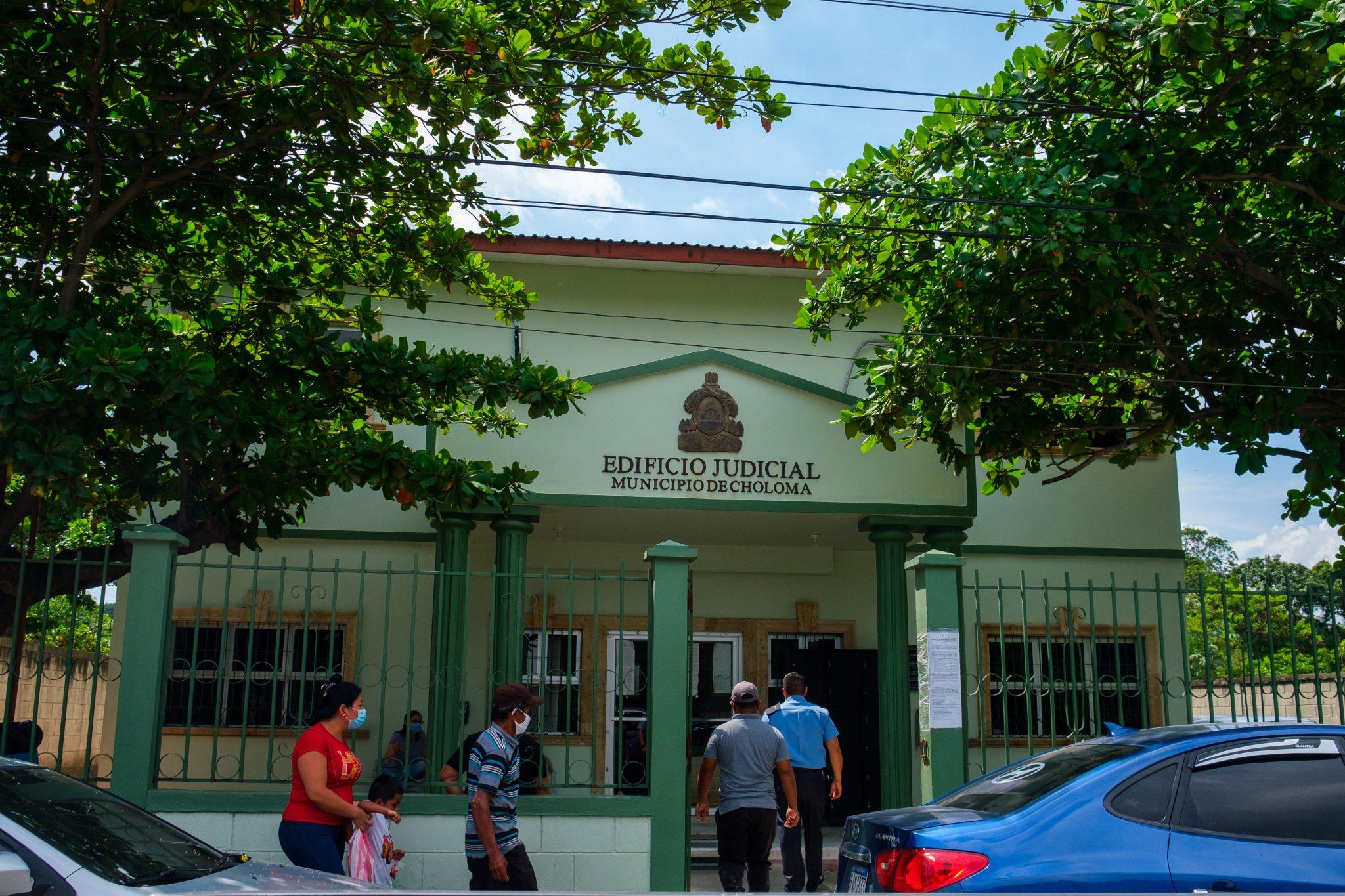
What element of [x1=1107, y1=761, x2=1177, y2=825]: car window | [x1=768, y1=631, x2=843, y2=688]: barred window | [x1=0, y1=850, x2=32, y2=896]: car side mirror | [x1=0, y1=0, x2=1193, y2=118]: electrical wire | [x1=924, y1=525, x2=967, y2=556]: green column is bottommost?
[x1=0, y1=850, x2=32, y2=896]: car side mirror

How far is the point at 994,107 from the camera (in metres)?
9.20

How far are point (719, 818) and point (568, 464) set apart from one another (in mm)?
4709

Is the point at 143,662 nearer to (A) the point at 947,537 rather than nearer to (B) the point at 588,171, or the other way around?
(B) the point at 588,171

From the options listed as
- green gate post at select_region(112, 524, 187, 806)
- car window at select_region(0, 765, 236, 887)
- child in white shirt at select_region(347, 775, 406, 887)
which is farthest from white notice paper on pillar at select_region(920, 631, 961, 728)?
green gate post at select_region(112, 524, 187, 806)

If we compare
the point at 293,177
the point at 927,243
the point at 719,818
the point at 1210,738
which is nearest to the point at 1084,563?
the point at 927,243

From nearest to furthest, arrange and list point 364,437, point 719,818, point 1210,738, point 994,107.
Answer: point 1210,738
point 719,818
point 364,437
point 994,107

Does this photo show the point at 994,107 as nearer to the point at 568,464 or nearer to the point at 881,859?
the point at 568,464

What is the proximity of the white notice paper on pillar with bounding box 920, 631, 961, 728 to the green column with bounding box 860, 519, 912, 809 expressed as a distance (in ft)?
12.1

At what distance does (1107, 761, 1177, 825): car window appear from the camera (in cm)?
514

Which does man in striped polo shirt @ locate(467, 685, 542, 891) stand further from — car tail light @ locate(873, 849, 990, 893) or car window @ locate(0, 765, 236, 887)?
car tail light @ locate(873, 849, 990, 893)

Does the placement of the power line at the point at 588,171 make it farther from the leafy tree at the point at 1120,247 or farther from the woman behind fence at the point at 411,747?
the woman behind fence at the point at 411,747

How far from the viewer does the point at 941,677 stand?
26.6 ft

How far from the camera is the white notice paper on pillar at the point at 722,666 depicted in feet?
46.8

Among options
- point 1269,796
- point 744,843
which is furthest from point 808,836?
point 1269,796
